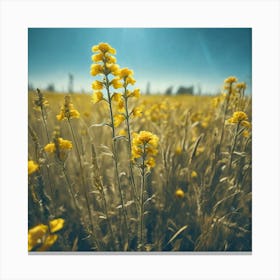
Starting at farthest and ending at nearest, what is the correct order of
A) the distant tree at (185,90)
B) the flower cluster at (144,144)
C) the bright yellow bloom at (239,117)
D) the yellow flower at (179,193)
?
1. the distant tree at (185,90)
2. the yellow flower at (179,193)
3. the bright yellow bloom at (239,117)
4. the flower cluster at (144,144)

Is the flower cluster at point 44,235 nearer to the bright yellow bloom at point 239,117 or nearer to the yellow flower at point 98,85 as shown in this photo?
the yellow flower at point 98,85

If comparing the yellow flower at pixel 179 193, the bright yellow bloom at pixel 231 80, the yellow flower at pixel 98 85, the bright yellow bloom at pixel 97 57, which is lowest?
the yellow flower at pixel 179 193

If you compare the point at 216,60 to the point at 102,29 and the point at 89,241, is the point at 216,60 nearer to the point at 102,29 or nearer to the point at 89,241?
the point at 102,29

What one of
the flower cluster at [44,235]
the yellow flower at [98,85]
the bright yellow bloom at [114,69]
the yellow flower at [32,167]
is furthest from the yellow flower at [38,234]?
the bright yellow bloom at [114,69]

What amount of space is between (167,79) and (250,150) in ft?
2.62

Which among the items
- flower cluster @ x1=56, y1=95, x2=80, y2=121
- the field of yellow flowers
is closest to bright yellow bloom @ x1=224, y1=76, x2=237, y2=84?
the field of yellow flowers

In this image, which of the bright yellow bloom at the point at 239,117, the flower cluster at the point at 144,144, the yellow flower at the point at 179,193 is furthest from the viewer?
the yellow flower at the point at 179,193

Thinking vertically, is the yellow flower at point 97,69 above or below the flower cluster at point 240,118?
above

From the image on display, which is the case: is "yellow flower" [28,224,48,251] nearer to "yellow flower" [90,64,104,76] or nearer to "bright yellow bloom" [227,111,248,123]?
"yellow flower" [90,64,104,76]

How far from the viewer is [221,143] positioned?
197 cm

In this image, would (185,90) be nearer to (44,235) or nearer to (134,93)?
(134,93)

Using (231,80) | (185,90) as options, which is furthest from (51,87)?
(231,80)
